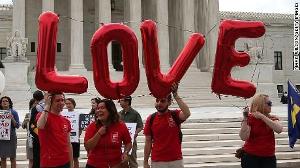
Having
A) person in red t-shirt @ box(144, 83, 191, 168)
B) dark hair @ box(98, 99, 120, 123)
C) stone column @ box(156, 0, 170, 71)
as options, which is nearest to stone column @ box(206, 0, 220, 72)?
stone column @ box(156, 0, 170, 71)

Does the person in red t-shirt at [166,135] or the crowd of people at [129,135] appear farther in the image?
the person in red t-shirt at [166,135]

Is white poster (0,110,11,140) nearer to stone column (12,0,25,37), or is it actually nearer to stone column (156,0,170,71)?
stone column (12,0,25,37)

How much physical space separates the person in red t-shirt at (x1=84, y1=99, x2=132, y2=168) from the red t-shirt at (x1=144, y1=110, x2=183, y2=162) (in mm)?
754

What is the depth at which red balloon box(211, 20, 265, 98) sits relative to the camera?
705 cm

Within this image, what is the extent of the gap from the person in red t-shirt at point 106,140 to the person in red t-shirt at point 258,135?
186cm

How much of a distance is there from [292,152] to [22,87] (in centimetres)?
2017

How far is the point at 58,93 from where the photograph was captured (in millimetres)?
6887

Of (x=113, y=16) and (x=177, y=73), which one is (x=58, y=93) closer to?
(x=177, y=73)

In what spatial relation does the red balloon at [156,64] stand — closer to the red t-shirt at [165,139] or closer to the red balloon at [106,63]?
the red balloon at [106,63]

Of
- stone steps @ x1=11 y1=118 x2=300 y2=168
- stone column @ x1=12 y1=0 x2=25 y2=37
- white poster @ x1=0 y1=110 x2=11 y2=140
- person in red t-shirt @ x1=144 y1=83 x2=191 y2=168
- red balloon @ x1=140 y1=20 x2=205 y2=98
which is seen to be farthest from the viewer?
stone column @ x1=12 y1=0 x2=25 y2=37

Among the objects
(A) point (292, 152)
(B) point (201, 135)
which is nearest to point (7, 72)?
(B) point (201, 135)

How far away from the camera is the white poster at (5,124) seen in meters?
11.0

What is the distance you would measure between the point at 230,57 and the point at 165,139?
1.47 meters

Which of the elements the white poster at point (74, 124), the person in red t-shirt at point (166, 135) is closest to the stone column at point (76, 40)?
the white poster at point (74, 124)
